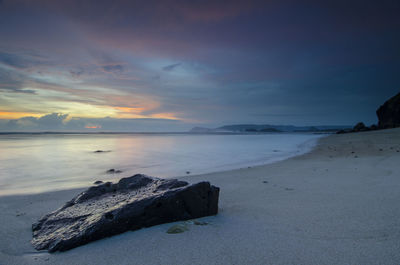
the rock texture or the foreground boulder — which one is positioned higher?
the rock texture

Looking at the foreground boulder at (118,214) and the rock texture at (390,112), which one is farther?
the rock texture at (390,112)

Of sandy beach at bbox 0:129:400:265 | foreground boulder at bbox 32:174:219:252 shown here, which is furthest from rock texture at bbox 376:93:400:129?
foreground boulder at bbox 32:174:219:252

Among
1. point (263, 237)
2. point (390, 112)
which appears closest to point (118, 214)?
point (263, 237)

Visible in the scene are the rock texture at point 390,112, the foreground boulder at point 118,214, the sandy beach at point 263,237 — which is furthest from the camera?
the rock texture at point 390,112

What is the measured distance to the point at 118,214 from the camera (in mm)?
2316

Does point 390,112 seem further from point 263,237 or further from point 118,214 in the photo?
point 118,214

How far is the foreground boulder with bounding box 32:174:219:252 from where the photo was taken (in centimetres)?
215

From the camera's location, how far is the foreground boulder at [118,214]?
7.06 ft

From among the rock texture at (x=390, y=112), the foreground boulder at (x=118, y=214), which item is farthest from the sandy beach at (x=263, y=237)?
the rock texture at (x=390, y=112)

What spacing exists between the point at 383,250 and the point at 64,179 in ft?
22.8

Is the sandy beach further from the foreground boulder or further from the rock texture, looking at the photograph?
the rock texture

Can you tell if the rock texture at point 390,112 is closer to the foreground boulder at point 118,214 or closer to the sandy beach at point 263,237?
the sandy beach at point 263,237

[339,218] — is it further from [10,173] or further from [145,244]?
[10,173]

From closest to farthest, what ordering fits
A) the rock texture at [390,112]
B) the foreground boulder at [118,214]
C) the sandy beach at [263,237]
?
the sandy beach at [263,237] → the foreground boulder at [118,214] → the rock texture at [390,112]
